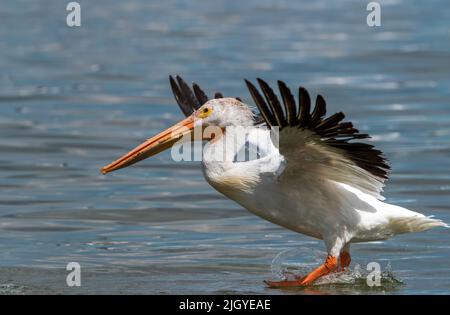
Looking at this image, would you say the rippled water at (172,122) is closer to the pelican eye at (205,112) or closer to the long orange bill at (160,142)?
the long orange bill at (160,142)

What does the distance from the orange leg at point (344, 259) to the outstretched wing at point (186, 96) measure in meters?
1.46

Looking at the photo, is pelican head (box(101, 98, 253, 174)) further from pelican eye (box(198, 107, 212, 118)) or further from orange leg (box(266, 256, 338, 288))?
orange leg (box(266, 256, 338, 288))

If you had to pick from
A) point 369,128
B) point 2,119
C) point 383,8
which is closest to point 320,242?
point 369,128

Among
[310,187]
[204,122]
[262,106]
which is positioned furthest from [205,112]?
[262,106]

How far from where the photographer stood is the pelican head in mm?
7938

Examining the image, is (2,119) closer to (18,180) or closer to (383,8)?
(18,180)

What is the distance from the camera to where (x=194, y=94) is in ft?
28.1

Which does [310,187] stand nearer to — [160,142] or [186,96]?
[160,142]

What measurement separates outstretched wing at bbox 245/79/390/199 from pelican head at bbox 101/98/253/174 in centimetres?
58

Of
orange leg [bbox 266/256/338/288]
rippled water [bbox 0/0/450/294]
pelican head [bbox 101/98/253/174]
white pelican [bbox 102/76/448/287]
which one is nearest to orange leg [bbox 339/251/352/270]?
white pelican [bbox 102/76/448/287]

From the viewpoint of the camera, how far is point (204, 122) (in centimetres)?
798

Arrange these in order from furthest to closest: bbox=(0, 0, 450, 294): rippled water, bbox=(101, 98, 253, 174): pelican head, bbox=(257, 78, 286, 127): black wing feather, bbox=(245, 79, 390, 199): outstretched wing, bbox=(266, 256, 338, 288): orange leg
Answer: bbox=(0, 0, 450, 294): rippled water → bbox=(101, 98, 253, 174): pelican head → bbox=(266, 256, 338, 288): orange leg → bbox=(245, 79, 390, 199): outstretched wing → bbox=(257, 78, 286, 127): black wing feather

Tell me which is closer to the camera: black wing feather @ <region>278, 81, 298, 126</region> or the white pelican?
black wing feather @ <region>278, 81, 298, 126</region>
